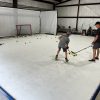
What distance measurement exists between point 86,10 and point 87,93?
9431 millimetres

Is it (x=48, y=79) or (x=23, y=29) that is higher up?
(x=23, y=29)

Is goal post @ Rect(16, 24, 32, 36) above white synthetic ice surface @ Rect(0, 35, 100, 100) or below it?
above

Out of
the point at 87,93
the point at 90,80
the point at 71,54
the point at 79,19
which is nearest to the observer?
the point at 87,93

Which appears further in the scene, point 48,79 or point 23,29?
point 23,29

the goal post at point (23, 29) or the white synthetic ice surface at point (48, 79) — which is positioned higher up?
the goal post at point (23, 29)

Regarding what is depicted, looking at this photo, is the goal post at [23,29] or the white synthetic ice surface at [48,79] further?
the goal post at [23,29]

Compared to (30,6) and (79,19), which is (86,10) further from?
(30,6)

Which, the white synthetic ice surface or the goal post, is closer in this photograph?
the white synthetic ice surface

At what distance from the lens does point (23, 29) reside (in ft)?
30.5

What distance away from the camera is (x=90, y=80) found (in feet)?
8.81

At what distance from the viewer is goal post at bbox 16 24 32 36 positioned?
29.4ft

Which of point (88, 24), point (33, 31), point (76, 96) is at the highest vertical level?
point (88, 24)

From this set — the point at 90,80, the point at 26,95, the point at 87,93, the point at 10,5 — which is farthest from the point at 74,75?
the point at 10,5

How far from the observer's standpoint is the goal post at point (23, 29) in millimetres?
8961
